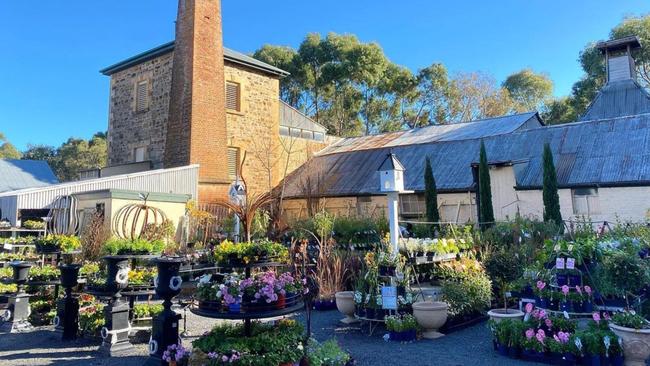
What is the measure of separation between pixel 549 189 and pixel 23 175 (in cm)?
2332

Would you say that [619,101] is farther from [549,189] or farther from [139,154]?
[139,154]

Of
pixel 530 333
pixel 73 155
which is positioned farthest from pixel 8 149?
pixel 530 333

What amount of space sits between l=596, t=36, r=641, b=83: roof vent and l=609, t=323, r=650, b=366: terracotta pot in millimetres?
23381

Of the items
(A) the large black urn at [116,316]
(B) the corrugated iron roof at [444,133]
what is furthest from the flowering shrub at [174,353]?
(B) the corrugated iron roof at [444,133]

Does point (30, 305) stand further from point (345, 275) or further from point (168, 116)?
point (168, 116)

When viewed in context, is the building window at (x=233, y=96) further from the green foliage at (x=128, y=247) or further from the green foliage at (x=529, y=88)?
the green foliage at (x=529, y=88)

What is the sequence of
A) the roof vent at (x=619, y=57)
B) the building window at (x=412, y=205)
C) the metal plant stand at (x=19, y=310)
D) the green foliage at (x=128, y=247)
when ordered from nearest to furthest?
the green foliage at (x=128, y=247) < the metal plant stand at (x=19, y=310) < the building window at (x=412, y=205) < the roof vent at (x=619, y=57)

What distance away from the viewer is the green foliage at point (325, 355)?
442cm

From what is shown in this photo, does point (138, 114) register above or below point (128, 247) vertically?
above

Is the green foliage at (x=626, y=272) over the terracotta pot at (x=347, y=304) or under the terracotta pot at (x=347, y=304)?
over

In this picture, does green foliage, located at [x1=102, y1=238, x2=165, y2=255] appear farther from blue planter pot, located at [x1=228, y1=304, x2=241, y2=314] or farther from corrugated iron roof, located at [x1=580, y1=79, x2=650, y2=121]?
corrugated iron roof, located at [x1=580, y1=79, x2=650, y2=121]

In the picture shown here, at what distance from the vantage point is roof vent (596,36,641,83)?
23.2 m

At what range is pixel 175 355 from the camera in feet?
14.6

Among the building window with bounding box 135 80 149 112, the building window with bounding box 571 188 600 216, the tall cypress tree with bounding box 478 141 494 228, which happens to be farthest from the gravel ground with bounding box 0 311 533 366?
the building window with bounding box 135 80 149 112
